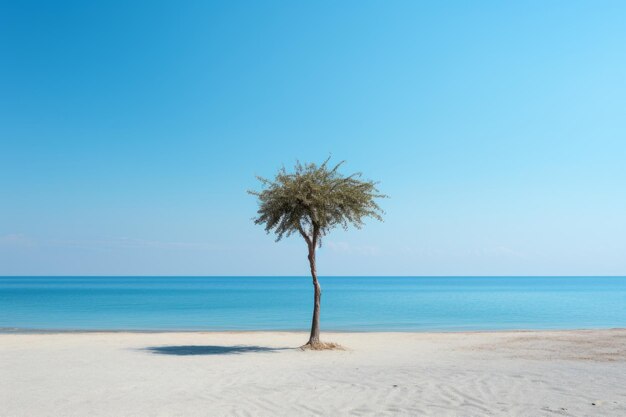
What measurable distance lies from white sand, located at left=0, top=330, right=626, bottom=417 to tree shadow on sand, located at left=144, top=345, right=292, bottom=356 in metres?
0.08

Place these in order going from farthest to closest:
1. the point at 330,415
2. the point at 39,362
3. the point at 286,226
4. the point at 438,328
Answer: the point at 438,328
the point at 286,226
the point at 39,362
the point at 330,415

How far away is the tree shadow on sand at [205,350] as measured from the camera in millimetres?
19188

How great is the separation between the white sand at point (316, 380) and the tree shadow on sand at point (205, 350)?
0.08 m

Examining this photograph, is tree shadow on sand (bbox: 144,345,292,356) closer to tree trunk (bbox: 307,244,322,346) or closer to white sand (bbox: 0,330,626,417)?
white sand (bbox: 0,330,626,417)

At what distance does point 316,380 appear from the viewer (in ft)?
42.7

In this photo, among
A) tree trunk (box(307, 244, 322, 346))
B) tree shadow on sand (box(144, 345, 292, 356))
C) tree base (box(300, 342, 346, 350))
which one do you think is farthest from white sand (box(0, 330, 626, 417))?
tree trunk (box(307, 244, 322, 346))

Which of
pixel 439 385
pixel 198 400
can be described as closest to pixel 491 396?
pixel 439 385

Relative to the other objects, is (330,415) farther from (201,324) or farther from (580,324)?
A: (580,324)

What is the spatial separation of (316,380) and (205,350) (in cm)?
825

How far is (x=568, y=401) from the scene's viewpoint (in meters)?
10.5

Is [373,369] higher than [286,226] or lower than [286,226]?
lower

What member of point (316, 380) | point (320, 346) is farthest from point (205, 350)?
point (316, 380)

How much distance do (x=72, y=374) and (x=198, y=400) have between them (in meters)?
5.53

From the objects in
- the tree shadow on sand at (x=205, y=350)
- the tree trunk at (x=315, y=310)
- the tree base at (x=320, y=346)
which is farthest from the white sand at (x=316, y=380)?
the tree trunk at (x=315, y=310)
